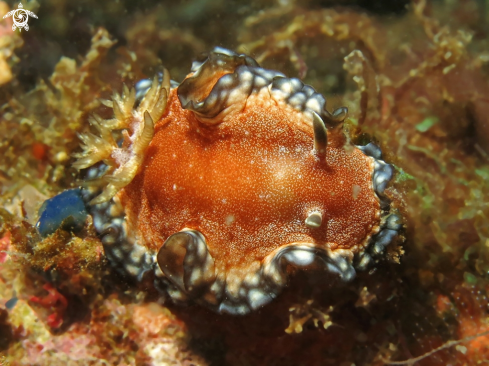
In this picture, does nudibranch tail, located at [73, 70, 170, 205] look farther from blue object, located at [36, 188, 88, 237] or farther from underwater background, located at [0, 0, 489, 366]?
underwater background, located at [0, 0, 489, 366]

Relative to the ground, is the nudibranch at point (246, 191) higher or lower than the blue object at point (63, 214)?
higher

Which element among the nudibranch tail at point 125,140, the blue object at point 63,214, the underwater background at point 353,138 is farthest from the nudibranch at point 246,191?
the blue object at point 63,214

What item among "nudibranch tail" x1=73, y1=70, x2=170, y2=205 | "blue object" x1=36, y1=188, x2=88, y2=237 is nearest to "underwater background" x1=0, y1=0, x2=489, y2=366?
"blue object" x1=36, y1=188, x2=88, y2=237

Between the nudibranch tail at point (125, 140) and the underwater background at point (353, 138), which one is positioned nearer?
the nudibranch tail at point (125, 140)

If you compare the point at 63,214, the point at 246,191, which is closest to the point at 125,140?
the point at 63,214

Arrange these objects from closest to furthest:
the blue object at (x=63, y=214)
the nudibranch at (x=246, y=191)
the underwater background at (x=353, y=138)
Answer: the nudibranch at (x=246, y=191), the underwater background at (x=353, y=138), the blue object at (x=63, y=214)

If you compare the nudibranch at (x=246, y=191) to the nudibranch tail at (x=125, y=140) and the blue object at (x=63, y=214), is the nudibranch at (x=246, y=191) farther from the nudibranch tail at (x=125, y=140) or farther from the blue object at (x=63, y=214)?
the blue object at (x=63, y=214)

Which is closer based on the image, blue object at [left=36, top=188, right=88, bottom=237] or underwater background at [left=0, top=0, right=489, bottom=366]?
underwater background at [left=0, top=0, right=489, bottom=366]

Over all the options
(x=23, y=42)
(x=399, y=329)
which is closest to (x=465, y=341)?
(x=399, y=329)
